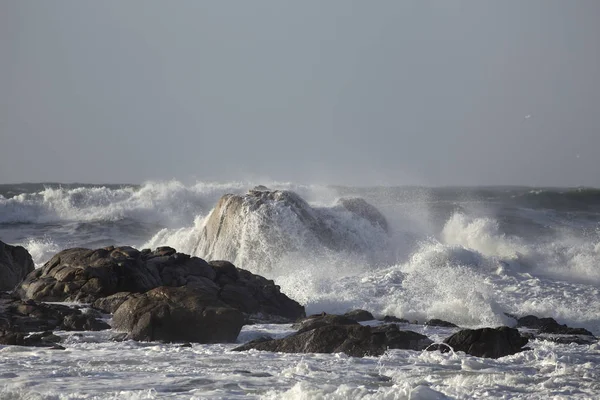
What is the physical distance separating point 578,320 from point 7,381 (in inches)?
497

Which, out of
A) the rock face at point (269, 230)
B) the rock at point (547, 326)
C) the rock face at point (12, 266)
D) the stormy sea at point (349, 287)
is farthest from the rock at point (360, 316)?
the rock face at point (12, 266)

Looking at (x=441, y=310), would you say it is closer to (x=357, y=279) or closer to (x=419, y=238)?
(x=357, y=279)

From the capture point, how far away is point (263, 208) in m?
22.8

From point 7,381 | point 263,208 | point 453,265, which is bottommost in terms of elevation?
point 7,381

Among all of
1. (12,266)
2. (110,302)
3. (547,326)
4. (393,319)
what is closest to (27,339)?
(110,302)

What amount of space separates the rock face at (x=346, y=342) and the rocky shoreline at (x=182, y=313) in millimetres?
15

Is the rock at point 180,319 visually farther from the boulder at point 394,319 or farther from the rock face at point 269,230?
the rock face at point 269,230

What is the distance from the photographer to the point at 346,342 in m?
11.5

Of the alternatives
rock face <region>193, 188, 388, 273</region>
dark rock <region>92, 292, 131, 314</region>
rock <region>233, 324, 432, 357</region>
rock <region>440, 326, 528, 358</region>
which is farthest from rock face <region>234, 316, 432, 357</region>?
rock face <region>193, 188, 388, 273</region>

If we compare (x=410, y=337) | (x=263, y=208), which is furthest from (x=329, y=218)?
(x=410, y=337)

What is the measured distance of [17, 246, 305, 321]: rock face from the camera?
15.5m

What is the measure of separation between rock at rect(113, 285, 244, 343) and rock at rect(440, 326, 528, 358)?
355 cm

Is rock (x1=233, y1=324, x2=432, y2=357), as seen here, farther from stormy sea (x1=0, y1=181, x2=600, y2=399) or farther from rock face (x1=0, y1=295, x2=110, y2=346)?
rock face (x1=0, y1=295, x2=110, y2=346)

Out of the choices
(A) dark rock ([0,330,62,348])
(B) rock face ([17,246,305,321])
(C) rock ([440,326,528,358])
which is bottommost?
(A) dark rock ([0,330,62,348])
